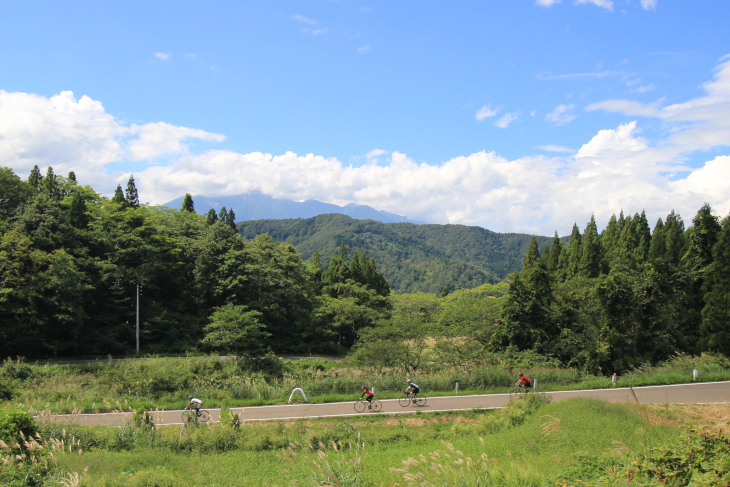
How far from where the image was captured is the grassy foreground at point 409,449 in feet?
19.4

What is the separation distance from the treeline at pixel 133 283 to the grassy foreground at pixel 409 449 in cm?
1650

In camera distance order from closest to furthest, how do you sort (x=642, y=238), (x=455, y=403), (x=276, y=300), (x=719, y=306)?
(x=455, y=403)
(x=719, y=306)
(x=276, y=300)
(x=642, y=238)

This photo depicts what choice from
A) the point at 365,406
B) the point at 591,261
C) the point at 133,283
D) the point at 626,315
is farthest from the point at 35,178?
the point at 591,261

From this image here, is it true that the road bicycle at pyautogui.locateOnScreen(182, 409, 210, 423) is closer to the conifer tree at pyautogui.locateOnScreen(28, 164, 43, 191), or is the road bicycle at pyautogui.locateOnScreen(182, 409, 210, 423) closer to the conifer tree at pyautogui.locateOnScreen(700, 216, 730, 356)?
the conifer tree at pyautogui.locateOnScreen(700, 216, 730, 356)

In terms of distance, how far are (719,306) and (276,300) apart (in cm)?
3297

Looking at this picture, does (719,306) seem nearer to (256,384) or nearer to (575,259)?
(256,384)

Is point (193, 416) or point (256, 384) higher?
point (193, 416)

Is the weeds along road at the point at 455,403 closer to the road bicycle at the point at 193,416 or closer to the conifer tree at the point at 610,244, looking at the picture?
the road bicycle at the point at 193,416

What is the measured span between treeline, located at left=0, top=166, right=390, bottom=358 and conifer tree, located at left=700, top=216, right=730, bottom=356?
24.8 meters

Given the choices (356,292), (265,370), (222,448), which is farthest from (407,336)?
(356,292)

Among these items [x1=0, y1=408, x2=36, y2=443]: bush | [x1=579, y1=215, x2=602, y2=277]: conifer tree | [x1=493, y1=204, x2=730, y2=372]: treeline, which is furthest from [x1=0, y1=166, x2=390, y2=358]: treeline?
[x1=579, y1=215, x2=602, y2=277]: conifer tree

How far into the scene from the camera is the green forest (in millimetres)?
23812

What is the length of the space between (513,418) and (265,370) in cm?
1874

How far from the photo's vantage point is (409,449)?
10836 millimetres
